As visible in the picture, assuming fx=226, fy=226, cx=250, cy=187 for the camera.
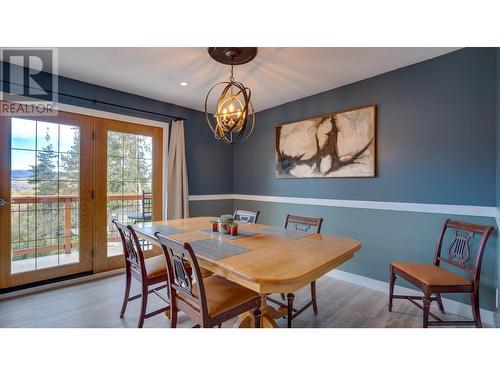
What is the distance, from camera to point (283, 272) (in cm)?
114

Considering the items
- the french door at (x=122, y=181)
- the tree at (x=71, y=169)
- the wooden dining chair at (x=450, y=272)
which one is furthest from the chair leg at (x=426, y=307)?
the tree at (x=71, y=169)

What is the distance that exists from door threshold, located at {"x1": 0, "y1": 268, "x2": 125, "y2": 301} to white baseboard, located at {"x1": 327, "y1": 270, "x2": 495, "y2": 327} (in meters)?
3.03

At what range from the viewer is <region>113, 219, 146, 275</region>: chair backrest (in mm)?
1747

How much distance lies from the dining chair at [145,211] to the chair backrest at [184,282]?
2101 millimetres

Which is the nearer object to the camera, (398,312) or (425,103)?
(398,312)

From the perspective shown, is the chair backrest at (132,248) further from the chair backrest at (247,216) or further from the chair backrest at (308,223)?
the chair backrest at (308,223)

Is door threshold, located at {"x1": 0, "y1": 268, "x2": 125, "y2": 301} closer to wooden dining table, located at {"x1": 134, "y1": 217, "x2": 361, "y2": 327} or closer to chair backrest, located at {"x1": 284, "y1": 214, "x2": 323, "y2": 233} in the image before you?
wooden dining table, located at {"x1": 134, "y1": 217, "x2": 361, "y2": 327}

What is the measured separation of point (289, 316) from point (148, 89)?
3.12 metres

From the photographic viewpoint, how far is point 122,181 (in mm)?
3168

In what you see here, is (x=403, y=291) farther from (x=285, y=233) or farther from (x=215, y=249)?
(x=215, y=249)

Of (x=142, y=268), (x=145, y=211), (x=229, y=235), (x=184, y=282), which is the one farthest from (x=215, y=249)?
(x=145, y=211)
